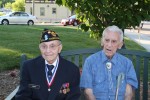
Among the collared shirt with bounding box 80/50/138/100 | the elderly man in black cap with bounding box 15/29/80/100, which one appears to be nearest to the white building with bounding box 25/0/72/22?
the collared shirt with bounding box 80/50/138/100

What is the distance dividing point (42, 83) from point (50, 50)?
13.5 inches

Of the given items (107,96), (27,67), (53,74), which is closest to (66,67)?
(53,74)

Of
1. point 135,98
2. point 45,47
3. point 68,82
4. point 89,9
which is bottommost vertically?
point 135,98

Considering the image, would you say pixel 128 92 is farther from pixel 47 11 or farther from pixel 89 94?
pixel 47 11

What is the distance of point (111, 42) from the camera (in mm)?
4176

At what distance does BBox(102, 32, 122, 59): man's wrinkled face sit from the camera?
13.7ft

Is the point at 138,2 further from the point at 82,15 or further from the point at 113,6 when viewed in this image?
the point at 82,15

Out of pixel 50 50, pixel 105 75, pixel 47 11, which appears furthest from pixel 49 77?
pixel 47 11

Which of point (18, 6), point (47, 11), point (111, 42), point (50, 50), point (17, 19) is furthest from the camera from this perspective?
point (18, 6)

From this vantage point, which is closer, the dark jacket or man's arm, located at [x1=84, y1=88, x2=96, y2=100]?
the dark jacket

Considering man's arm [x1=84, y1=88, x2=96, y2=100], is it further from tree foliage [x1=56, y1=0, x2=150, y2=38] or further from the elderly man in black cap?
tree foliage [x1=56, y1=0, x2=150, y2=38]

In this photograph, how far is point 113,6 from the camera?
5500mm

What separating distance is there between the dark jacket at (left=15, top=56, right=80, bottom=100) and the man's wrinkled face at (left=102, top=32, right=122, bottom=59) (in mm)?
520

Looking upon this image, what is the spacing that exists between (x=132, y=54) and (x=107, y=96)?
71 centimetres
